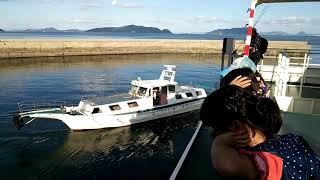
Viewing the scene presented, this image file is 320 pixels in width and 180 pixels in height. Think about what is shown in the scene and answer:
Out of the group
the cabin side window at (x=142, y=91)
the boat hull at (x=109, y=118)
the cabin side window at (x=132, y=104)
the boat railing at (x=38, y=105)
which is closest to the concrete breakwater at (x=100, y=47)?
the boat hull at (x=109, y=118)

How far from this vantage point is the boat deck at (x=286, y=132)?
11170 mm

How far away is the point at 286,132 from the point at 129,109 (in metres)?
16.1

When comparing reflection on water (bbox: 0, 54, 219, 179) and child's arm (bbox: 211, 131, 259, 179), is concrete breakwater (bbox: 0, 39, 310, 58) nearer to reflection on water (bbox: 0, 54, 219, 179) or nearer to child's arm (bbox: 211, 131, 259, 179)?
reflection on water (bbox: 0, 54, 219, 179)

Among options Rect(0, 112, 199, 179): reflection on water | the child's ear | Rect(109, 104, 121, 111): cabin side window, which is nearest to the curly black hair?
the child's ear

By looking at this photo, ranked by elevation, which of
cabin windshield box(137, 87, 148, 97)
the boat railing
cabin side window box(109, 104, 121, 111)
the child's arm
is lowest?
the boat railing

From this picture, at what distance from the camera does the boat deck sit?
11.2 metres

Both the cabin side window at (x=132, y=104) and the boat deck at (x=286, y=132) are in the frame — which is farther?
the cabin side window at (x=132, y=104)

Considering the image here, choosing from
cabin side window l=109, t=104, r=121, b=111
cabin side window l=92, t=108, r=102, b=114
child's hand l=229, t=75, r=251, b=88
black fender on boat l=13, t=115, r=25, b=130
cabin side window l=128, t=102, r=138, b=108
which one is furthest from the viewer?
cabin side window l=128, t=102, r=138, b=108

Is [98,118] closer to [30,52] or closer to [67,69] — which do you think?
[67,69]

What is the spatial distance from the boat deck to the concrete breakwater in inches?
1823

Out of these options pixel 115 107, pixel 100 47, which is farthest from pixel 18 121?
pixel 100 47

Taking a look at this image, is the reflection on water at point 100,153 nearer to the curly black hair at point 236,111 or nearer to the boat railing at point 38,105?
the boat railing at point 38,105

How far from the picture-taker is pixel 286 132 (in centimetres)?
1136

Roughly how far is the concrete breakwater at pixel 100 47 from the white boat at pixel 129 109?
3437cm
